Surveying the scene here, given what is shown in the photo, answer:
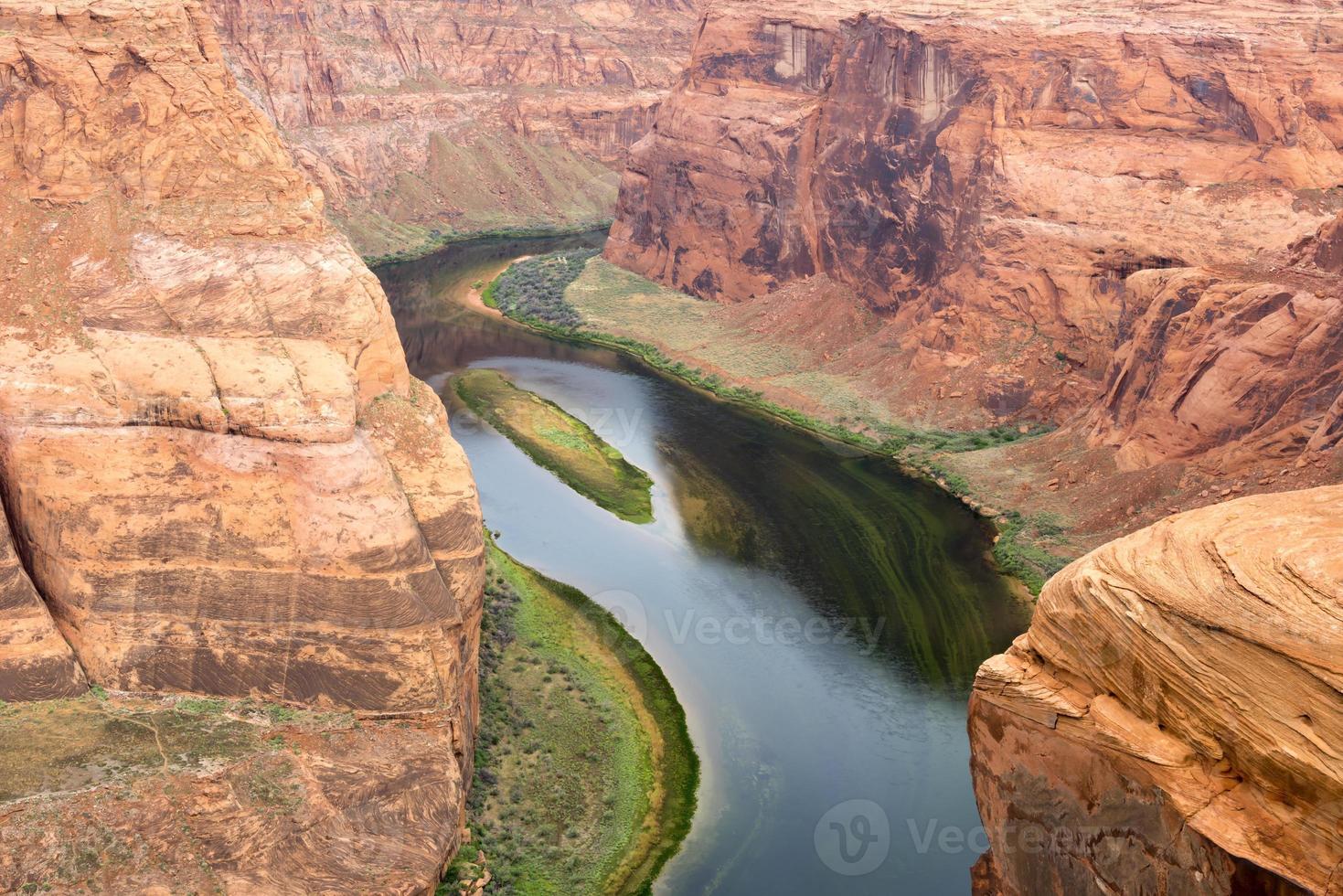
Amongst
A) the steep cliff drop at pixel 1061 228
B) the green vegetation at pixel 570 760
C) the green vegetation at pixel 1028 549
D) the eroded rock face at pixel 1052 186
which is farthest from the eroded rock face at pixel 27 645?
the eroded rock face at pixel 1052 186

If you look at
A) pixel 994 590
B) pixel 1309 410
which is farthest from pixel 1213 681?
pixel 1309 410

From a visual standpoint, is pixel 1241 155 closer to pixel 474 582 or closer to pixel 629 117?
pixel 474 582

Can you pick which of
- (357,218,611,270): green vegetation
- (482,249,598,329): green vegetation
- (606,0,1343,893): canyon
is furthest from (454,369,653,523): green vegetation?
(357,218,611,270): green vegetation

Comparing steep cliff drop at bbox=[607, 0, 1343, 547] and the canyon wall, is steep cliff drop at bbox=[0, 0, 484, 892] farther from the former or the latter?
the canyon wall

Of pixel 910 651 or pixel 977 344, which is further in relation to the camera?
pixel 977 344

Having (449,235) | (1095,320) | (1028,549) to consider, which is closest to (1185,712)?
(1028,549)
